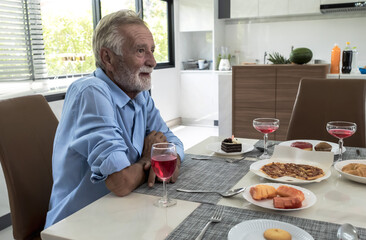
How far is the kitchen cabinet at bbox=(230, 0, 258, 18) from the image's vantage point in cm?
524

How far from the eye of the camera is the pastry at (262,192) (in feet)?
3.29

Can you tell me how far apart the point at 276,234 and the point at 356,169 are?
0.55 m

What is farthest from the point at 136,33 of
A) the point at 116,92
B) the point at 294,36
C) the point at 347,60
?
the point at 294,36

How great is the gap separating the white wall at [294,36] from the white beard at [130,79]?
14.0ft

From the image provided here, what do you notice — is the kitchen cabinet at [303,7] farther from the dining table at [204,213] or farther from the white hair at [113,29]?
the dining table at [204,213]

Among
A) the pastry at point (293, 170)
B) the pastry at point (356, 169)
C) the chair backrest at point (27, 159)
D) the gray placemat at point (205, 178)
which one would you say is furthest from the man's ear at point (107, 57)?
the pastry at point (356, 169)

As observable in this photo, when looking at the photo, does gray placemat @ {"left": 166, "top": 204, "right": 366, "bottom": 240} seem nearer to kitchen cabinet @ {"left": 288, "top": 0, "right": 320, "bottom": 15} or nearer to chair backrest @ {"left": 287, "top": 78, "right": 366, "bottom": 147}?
chair backrest @ {"left": 287, "top": 78, "right": 366, "bottom": 147}

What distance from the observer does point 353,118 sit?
1964mm

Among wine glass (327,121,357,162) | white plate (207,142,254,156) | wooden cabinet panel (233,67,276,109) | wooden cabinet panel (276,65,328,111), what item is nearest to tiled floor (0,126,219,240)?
wooden cabinet panel (233,67,276,109)

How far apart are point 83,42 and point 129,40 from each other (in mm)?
2800

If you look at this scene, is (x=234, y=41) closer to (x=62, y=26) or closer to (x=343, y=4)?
(x=343, y=4)

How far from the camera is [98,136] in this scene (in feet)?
3.93

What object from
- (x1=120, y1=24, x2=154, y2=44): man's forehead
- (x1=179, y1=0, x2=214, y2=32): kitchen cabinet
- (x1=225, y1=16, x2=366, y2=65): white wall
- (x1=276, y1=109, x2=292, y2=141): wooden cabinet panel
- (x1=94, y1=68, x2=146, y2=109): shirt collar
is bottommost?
(x1=276, y1=109, x2=292, y2=141): wooden cabinet panel

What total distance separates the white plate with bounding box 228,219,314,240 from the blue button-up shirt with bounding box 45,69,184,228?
464mm
